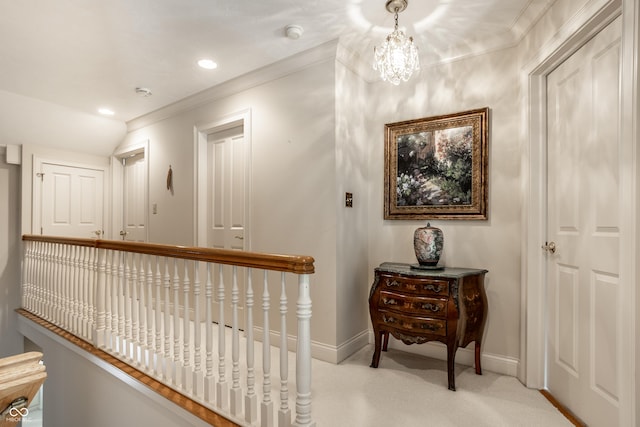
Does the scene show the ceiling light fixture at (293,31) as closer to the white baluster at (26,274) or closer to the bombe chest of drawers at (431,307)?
the bombe chest of drawers at (431,307)

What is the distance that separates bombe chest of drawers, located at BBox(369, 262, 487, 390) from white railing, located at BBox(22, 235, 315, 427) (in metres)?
0.64

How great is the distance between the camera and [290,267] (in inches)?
58.1

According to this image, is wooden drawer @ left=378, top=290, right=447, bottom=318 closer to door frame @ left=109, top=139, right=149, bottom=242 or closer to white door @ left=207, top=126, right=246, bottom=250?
white door @ left=207, top=126, right=246, bottom=250

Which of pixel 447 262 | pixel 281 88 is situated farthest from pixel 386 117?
pixel 447 262

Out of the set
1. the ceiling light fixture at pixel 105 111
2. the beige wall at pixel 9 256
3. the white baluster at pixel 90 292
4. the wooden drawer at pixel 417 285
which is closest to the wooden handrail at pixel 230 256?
the white baluster at pixel 90 292

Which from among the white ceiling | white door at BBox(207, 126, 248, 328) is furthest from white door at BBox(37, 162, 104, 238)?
white door at BBox(207, 126, 248, 328)

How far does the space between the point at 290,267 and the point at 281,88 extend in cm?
201

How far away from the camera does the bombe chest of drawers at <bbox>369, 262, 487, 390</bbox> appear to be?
212 centimetres

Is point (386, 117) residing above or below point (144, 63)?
below

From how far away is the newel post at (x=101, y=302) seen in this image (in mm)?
2625

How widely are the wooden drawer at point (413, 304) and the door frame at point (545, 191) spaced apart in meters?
0.61

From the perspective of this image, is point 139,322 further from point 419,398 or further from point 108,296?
point 419,398

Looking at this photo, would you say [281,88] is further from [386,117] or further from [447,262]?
[447,262]

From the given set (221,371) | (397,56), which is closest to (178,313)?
(221,371)
